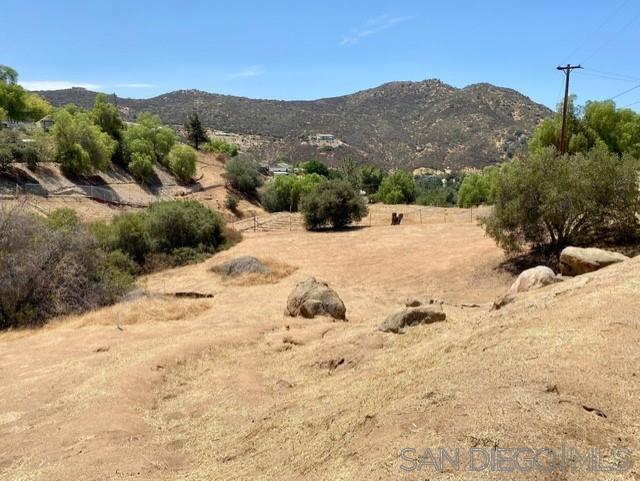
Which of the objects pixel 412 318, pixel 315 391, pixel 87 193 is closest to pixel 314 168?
pixel 87 193

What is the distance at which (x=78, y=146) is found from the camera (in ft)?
142

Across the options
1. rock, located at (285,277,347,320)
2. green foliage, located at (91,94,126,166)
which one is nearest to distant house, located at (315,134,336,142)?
green foliage, located at (91,94,126,166)

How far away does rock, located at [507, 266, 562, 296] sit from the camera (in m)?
11.5

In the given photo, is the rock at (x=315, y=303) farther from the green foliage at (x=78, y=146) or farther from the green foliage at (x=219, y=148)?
the green foliage at (x=219, y=148)

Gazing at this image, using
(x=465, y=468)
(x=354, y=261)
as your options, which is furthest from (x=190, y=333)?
(x=354, y=261)

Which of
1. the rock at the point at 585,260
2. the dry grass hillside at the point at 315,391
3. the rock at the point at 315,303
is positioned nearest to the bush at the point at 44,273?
the dry grass hillside at the point at 315,391

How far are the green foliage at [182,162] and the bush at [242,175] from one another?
4035 millimetres

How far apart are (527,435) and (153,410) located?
5.55m

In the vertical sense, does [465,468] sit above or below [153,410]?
above

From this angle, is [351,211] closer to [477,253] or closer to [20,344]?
[477,253]

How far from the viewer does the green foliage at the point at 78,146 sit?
141ft

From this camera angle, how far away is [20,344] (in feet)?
41.0

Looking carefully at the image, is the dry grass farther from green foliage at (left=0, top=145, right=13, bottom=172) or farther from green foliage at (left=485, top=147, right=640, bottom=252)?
green foliage at (left=0, top=145, right=13, bottom=172)

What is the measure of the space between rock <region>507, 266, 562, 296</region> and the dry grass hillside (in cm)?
167
